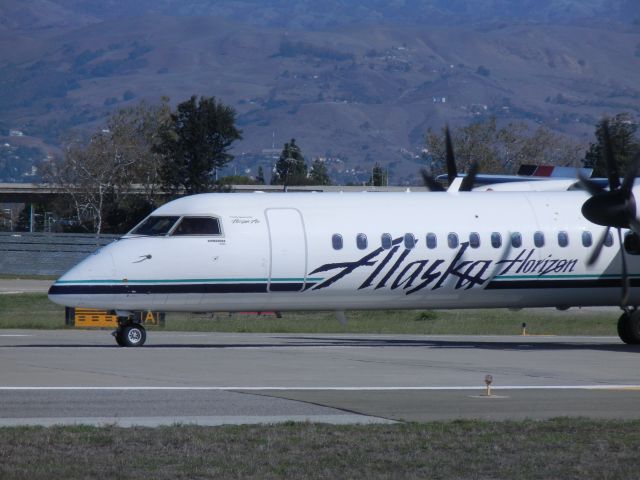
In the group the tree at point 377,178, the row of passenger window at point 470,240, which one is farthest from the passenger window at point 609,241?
the tree at point 377,178

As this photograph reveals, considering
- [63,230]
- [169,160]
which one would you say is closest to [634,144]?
[169,160]

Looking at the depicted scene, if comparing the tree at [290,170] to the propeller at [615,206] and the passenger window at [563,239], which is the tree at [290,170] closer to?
the passenger window at [563,239]

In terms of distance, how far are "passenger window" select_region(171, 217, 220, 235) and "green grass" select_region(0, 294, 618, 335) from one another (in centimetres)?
997

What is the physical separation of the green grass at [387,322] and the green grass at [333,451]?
21.4 meters

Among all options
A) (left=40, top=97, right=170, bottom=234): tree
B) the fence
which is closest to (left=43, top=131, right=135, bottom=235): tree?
(left=40, top=97, right=170, bottom=234): tree

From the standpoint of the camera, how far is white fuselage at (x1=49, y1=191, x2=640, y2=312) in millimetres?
27016

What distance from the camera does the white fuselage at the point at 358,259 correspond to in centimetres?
2702

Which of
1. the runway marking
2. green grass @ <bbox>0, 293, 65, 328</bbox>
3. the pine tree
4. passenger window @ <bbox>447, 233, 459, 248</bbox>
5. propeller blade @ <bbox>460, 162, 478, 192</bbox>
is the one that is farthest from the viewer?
the pine tree

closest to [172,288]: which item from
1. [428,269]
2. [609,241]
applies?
[428,269]

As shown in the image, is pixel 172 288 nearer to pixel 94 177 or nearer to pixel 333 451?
pixel 333 451

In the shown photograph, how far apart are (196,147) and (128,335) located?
6634cm

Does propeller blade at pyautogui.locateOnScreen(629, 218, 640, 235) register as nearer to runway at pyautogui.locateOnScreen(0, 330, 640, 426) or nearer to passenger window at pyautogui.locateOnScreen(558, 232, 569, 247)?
passenger window at pyautogui.locateOnScreen(558, 232, 569, 247)

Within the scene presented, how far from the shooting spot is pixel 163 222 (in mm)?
27547

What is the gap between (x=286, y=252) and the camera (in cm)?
2792
